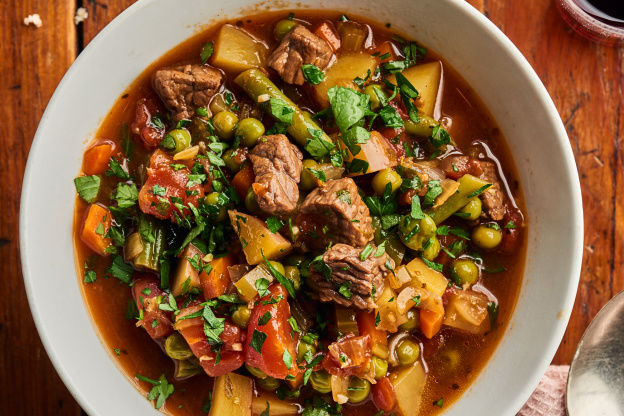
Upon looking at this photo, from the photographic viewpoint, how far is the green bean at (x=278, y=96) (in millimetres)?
3814

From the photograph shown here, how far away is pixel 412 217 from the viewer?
3750mm

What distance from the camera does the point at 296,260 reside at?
151 inches

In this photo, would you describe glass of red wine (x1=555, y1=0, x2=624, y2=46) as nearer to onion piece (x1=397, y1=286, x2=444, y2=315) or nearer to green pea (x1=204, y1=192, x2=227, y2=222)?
onion piece (x1=397, y1=286, x2=444, y2=315)

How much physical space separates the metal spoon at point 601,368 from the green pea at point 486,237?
995 millimetres

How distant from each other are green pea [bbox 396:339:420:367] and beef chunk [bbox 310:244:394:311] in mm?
428

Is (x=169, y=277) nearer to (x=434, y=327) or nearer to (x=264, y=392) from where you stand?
(x=264, y=392)

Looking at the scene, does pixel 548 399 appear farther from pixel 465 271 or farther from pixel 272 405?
pixel 272 405

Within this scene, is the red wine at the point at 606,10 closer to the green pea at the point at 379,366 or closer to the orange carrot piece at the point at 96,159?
the green pea at the point at 379,366

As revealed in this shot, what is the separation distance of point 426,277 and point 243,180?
1381 millimetres

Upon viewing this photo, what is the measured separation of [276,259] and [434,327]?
116 centimetres

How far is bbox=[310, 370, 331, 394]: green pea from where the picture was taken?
3.77 metres

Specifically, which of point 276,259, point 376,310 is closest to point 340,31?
point 276,259

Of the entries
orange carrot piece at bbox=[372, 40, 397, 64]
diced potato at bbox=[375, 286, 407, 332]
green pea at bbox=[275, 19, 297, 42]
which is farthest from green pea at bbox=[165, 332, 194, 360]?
orange carrot piece at bbox=[372, 40, 397, 64]

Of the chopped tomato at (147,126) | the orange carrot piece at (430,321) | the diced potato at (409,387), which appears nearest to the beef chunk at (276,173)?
the chopped tomato at (147,126)
